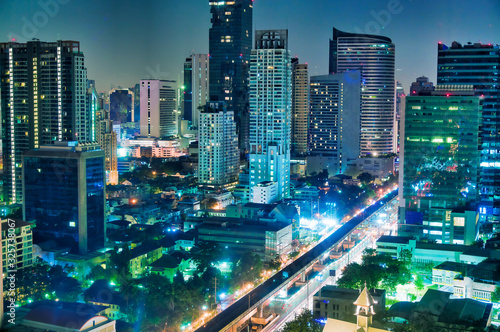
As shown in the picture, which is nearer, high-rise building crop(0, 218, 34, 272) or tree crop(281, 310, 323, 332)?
tree crop(281, 310, 323, 332)

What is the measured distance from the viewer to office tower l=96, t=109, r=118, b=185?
82.4 ft

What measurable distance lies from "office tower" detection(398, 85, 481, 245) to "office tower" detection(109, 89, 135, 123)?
816 inches

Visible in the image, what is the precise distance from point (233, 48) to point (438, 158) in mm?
16985

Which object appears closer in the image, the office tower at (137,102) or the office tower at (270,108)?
the office tower at (270,108)

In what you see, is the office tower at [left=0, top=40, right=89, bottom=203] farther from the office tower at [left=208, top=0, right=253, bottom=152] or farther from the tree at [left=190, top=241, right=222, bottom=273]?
the office tower at [left=208, top=0, right=253, bottom=152]

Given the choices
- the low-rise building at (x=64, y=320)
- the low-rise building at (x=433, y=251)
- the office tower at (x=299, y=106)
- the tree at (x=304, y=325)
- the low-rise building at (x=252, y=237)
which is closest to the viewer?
the low-rise building at (x=64, y=320)

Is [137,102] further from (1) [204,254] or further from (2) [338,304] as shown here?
(2) [338,304]

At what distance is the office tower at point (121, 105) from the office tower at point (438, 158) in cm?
2072

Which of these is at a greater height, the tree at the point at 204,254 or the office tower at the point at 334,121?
the office tower at the point at 334,121

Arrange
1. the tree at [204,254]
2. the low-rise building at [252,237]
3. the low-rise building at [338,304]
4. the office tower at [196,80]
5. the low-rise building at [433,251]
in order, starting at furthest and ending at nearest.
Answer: the office tower at [196,80] → the low-rise building at [252,237] → the low-rise building at [433,251] → the tree at [204,254] → the low-rise building at [338,304]

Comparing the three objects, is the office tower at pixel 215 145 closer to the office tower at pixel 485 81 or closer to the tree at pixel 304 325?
the office tower at pixel 485 81

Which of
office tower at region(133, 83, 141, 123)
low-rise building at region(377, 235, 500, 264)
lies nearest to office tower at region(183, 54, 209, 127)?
office tower at region(133, 83, 141, 123)

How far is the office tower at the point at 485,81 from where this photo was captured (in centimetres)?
1883

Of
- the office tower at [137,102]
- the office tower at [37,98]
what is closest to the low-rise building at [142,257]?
the office tower at [37,98]
